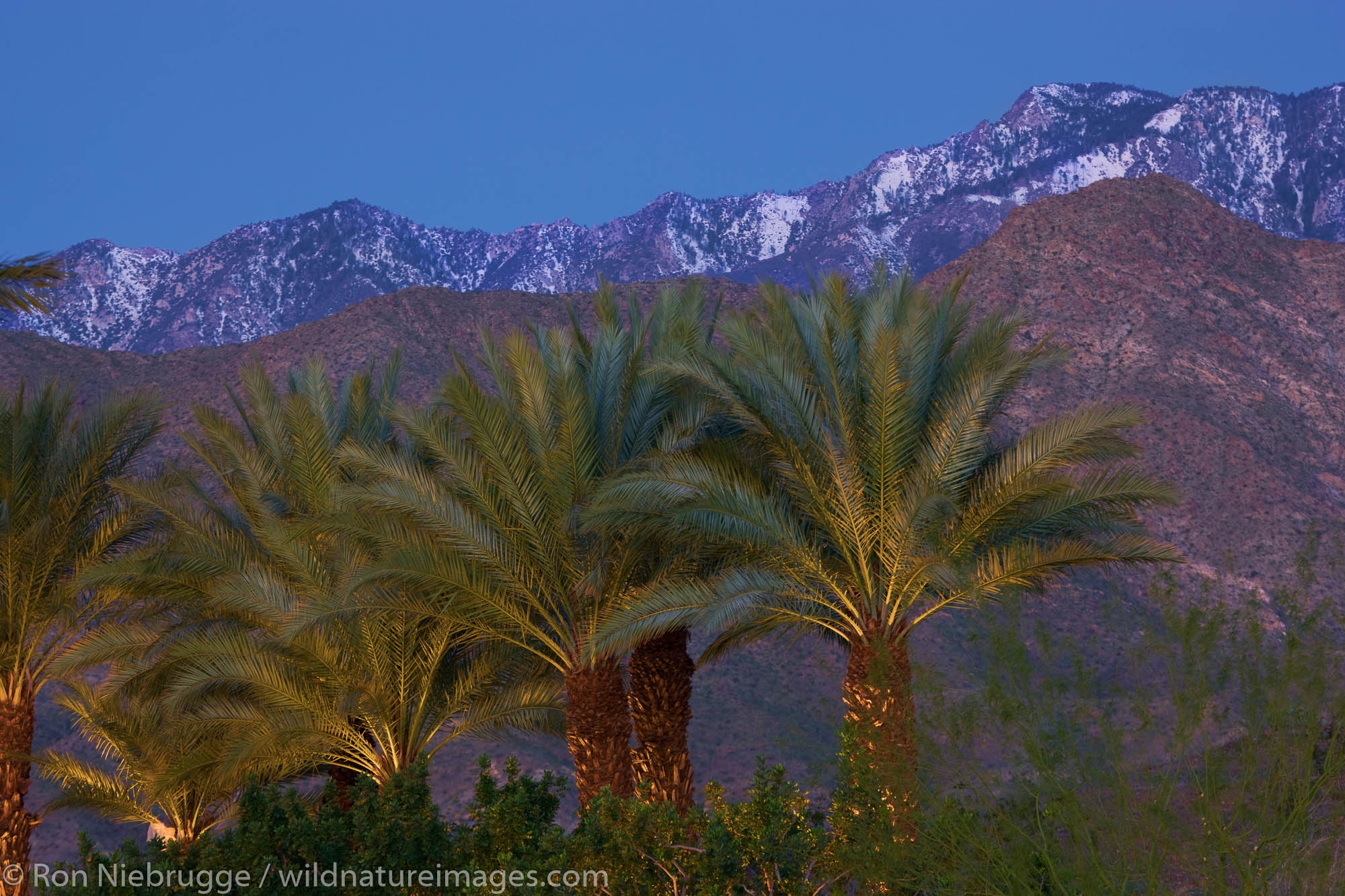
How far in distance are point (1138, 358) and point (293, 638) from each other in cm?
4839

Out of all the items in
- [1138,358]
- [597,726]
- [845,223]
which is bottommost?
[597,726]

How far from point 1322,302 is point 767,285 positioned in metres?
55.4

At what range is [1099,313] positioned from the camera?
192 ft

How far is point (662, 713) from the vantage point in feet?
52.6

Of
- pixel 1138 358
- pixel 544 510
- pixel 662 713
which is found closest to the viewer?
pixel 544 510

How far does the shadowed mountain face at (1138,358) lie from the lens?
4534 centimetres

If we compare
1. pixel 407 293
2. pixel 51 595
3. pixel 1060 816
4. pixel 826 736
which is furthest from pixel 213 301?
pixel 1060 816

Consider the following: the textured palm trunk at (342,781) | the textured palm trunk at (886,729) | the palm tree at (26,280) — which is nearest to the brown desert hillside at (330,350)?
the textured palm trunk at (342,781)

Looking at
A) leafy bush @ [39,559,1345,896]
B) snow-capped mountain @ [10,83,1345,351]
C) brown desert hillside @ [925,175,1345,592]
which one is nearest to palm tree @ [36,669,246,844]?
leafy bush @ [39,559,1345,896]

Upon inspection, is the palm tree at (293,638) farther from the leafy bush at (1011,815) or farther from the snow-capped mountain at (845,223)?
the snow-capped mountain at (845,223)

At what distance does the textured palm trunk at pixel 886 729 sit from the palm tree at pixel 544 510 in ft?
8.44

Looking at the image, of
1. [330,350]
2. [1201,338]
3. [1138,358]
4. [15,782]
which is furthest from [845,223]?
[15,782]

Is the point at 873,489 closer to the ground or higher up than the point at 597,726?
higher up

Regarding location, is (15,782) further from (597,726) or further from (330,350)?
(330,350)
